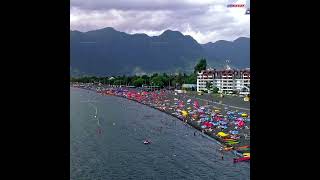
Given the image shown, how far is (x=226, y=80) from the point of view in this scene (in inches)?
1260

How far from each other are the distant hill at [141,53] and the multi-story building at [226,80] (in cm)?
4772

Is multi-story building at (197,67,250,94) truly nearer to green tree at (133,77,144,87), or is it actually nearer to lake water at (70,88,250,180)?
green tree at (133,77,144,87)

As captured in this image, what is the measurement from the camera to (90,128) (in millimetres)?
18688

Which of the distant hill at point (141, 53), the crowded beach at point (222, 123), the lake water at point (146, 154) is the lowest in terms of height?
the lake water at point (146, 154)

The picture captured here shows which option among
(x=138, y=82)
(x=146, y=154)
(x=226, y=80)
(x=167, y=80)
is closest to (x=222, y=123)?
(x=146, y=154)

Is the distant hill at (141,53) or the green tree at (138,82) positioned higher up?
the distant hill at (141,53)

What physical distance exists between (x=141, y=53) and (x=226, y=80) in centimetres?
6626

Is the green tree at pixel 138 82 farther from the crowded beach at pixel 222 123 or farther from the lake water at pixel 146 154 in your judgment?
the lake water at pixel 146 154

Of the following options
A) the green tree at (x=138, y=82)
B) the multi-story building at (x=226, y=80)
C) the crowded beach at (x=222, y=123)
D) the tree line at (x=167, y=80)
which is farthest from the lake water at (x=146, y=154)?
the green tree at (x=138, y=82)

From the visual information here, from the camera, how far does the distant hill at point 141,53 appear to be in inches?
3438

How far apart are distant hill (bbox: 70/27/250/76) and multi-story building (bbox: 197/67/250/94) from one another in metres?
Result: 47.7

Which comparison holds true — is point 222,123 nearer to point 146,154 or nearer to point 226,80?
point 146,154
